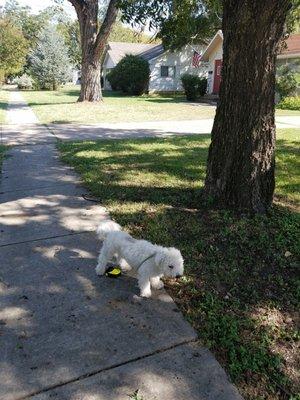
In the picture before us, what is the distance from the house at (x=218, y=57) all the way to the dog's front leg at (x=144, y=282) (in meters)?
25.9

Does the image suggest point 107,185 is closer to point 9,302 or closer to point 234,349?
point 9,302

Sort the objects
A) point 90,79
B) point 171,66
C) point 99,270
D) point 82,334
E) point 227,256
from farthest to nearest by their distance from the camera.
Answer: point 171,66, point 90,79, point 227,256, point 99,270, point 82,334

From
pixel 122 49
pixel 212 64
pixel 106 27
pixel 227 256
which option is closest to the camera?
pixel 227 256

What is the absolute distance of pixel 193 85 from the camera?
94.8 feet

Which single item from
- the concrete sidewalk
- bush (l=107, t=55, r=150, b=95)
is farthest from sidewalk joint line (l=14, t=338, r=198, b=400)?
bush (l=107, t=55, r=150, b=95)

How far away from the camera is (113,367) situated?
2.73 metres

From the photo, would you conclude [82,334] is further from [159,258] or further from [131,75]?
[131,75]

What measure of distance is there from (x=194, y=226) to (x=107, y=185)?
7.26 feet

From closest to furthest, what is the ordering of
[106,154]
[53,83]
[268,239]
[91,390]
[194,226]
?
1. [91,390]
2. [268,239]
3. [194,226]
4. [106,154]
5. [53,83]

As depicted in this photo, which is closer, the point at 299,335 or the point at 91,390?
the point at 91,390

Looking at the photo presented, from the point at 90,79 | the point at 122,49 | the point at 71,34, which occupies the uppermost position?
the point at 71,34

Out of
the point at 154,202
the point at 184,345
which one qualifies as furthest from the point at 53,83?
the point at 184,345

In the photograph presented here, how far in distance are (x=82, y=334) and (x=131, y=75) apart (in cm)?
3395

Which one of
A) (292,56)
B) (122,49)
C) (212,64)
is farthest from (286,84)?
(122,49)
